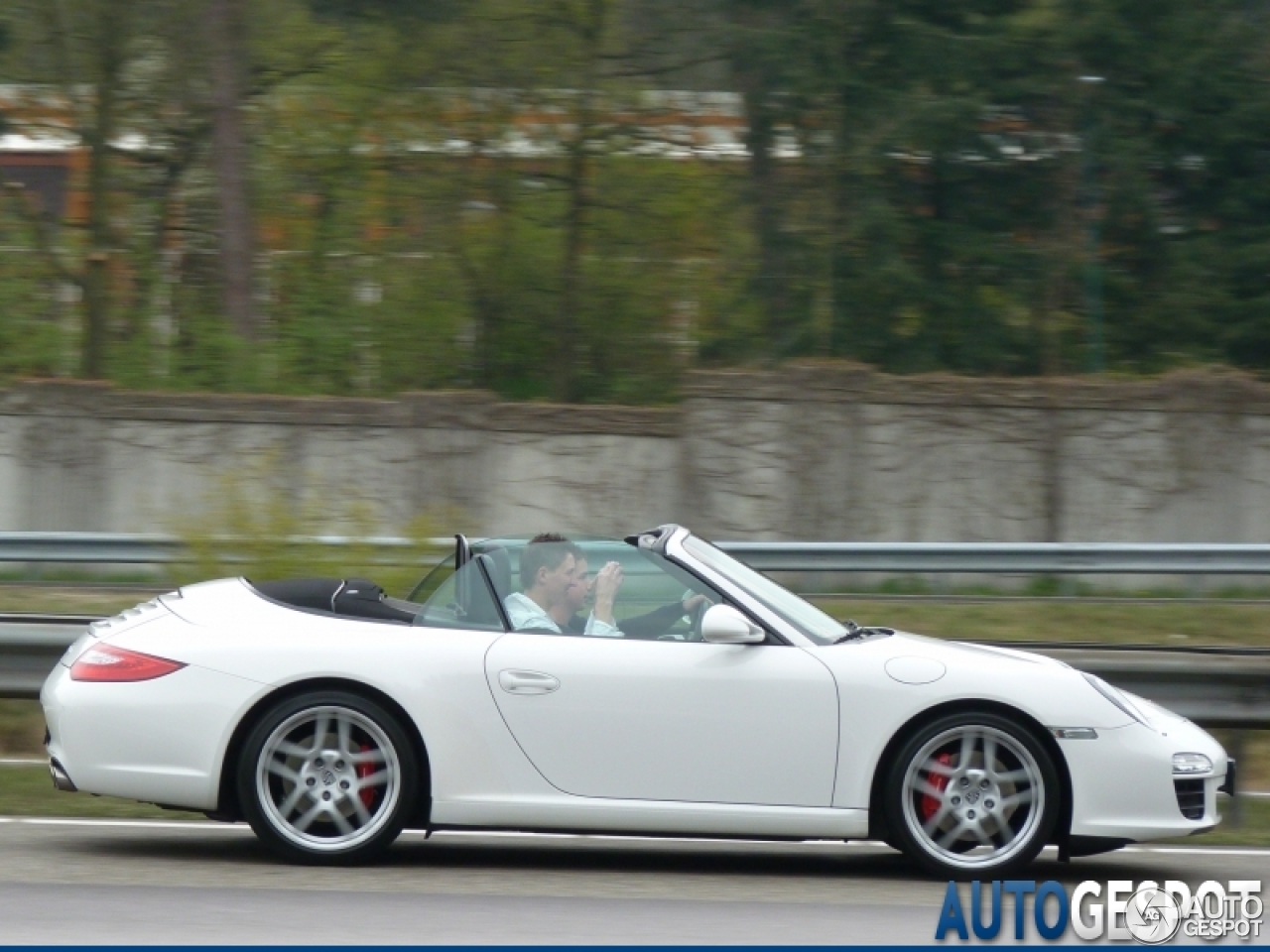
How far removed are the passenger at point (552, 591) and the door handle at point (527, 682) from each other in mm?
233

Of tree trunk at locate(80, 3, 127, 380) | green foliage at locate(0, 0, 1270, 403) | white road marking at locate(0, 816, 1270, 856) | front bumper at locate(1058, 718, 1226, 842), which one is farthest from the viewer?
tree trunk at locate(80, 3, 127, 380)

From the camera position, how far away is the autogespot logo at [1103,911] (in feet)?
18.1

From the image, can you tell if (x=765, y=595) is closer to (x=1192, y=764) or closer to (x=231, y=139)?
(x=1192, y=764)

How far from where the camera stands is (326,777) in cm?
638

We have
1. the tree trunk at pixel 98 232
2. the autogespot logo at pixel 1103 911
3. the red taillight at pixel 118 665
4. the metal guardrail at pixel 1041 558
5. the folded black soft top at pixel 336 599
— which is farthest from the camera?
the tree trunk at pixel 98 232

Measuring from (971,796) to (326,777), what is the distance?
2338 millimetres

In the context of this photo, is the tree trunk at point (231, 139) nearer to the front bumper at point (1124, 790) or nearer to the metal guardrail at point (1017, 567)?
the metal guardrail at point (1017, 567)

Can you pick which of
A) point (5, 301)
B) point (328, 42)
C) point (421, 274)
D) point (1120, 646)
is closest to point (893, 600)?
point (1120, 646)

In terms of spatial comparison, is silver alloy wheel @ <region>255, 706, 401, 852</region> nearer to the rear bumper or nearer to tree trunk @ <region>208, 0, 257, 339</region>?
the rear bumper

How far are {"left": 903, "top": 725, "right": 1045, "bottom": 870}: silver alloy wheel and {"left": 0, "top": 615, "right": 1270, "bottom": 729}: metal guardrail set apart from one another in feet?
6.84

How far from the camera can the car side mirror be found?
634cm

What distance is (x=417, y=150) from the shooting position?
68.7 ft

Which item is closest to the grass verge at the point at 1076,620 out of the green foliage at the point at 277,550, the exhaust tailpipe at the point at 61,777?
the green foliage at the point at 277,550

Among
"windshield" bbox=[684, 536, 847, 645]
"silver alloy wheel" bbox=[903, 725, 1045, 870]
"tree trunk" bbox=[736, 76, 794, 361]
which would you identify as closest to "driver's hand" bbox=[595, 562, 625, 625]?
"windshield" bbox=[684, 536, 847, 645]
